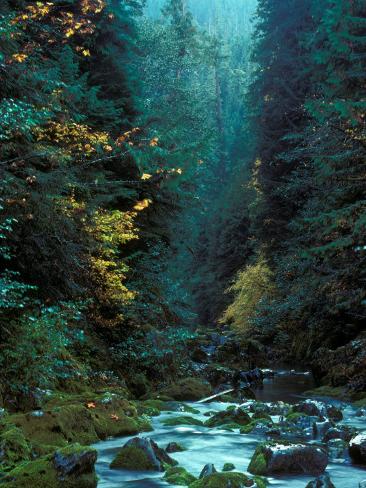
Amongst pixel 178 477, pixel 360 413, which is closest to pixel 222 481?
pixel 178 477

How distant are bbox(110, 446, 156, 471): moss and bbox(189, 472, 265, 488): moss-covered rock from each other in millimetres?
1004

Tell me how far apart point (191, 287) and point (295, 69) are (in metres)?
20.9

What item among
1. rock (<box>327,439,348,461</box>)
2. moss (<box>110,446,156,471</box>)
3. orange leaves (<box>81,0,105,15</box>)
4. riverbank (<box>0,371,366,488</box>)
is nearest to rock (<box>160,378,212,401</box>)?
riverbank (<box>0,371,366,488</box>)

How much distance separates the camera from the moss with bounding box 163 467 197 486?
577 cm

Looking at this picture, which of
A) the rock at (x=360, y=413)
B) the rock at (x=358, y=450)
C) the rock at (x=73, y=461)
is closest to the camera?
the rock at (x=73, y=461)

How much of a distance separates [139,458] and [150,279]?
28.7 ft

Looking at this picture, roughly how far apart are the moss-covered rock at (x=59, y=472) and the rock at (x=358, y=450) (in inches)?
143

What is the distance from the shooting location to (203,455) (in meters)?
7.46

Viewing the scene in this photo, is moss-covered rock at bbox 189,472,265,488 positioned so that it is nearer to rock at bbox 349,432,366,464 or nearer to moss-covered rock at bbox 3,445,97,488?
moss-covered rock at bbox 3,445,97,488

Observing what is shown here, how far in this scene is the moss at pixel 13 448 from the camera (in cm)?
529

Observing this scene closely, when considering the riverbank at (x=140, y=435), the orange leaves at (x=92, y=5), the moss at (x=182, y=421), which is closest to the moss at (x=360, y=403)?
the riverbank at (x=140, y=435)

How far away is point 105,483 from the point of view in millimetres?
5789

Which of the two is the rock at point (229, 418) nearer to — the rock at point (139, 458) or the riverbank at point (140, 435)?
the riverbank at point (140, 435)

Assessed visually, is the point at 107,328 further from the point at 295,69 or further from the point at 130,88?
the point at 295,69
